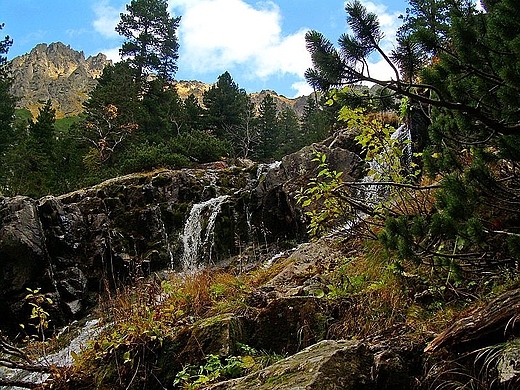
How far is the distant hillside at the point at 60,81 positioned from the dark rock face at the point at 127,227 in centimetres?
6661

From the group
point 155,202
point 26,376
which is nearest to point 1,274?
point 155,202

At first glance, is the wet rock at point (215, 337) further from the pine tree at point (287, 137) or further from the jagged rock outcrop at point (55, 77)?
the jagged rock outcrop at point (55, 77)

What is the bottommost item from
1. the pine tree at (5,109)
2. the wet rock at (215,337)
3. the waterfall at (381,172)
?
the wet rock at (215,337)

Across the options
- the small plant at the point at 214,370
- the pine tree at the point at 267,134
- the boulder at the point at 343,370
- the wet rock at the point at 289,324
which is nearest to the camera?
the boulder at the point at 343,370

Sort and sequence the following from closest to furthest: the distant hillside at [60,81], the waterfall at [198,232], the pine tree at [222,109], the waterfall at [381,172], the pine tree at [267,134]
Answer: the waterfall at [381,172], the waterfall at [198,232], the pine tree at [222,109], the pine tree at [267,134], the distant hillside at [60,81]

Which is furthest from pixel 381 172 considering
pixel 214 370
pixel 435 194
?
pixel 214 370

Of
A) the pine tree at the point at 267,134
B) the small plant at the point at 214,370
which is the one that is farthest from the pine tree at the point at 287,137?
the small plant at the point at 214,370

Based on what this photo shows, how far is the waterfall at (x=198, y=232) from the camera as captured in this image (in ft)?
44.9

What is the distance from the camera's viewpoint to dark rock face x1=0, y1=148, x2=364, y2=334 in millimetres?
12312

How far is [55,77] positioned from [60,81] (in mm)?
6416

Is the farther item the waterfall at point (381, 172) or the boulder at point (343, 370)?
the waterfall at point (381, 172)

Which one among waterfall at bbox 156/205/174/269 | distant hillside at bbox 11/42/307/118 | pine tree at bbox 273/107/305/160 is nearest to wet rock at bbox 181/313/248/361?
waterfall at bbox 156/205/174/269

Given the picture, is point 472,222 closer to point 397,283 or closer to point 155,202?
point 397,283

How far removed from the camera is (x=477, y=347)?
220 centimetres
